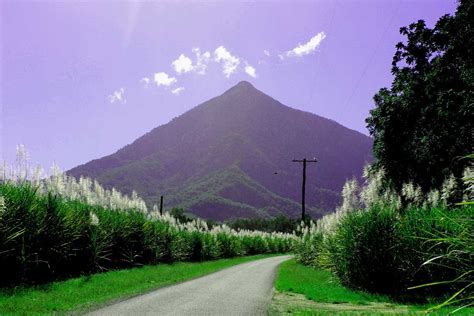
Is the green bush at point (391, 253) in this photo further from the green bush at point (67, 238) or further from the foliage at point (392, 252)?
the green bush at point (67, 238)

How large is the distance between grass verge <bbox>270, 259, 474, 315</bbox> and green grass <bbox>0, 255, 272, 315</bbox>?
3.83 m

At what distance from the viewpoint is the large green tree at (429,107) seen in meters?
20.9

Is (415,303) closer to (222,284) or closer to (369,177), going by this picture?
(222,284)

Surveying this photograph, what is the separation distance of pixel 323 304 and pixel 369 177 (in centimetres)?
847

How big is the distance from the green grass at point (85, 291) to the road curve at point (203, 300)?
0.62 meters

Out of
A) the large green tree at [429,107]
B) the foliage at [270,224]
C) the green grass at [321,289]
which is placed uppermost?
the large green tree at [429,107]

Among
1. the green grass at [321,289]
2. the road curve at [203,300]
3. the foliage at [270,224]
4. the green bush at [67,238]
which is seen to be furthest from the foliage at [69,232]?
the foliage at [270,224]

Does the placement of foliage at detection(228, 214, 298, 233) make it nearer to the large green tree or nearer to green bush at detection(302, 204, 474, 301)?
the large green tree

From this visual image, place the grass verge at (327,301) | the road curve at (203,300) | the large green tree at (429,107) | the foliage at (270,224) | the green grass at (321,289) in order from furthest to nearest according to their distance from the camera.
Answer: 1. the foliage at (270,224)
2. the large green tree at (429,107)
3. the green grass at (321,289)
4. the grass verge at (327,301)
5. the road curve at (203,300)

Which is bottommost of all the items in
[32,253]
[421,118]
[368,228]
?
[32,253]

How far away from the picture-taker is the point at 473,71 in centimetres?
2003

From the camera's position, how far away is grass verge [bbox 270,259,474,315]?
9.87 meters

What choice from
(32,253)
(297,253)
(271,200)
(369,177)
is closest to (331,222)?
(369,177)

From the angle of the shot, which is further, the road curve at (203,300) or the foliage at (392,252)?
the foliage at (392,252)
